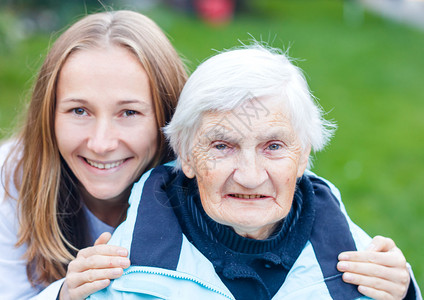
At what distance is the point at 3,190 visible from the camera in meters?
2.92

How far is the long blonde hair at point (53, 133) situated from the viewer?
8.83 ft

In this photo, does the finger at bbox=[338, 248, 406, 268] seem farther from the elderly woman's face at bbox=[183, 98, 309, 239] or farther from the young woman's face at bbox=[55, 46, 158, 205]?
the young woman's face at bbox=[55, 46, 158, 205]

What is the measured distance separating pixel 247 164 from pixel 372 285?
79 centimetres

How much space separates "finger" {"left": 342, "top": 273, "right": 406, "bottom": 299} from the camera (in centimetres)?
229

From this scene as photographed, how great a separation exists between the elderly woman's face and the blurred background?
0.93 metres

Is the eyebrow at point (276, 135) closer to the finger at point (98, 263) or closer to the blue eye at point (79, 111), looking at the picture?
the finger at point (98, 263)

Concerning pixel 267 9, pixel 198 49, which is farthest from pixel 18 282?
pixel 267 9

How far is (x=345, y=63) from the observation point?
437 inches

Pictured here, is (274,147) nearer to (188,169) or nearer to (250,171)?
(250,171)

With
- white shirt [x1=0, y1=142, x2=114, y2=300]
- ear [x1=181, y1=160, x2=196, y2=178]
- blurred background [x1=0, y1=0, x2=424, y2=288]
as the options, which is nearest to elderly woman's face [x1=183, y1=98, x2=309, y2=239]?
ear [x1=181, y1=160, x2=196, y2=178]

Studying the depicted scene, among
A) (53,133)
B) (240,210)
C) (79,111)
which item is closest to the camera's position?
(240,210)

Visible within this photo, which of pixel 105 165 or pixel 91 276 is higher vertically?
pixel 105 165

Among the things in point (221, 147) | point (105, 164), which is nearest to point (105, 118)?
point (105, 164)

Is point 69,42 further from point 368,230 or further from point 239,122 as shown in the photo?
point 368,230
